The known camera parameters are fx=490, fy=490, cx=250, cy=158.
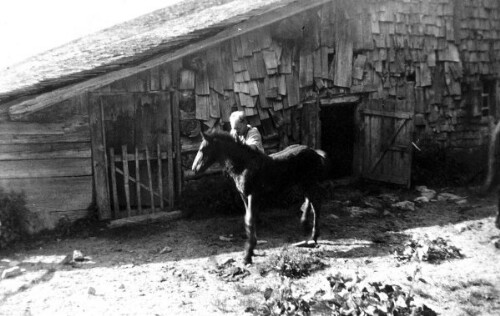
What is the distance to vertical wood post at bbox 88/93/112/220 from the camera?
834 cm

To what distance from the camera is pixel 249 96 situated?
372 inches

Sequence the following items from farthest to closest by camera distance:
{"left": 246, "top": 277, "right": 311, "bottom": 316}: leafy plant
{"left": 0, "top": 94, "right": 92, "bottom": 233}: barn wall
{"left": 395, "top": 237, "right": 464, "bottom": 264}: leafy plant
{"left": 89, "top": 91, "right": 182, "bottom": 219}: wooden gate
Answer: {"left": 89, "top": 91, "right": 182, "bottom": 219}: wooden gate → {"left": 0, "top": 94, "right": 92, "bottom": 233}: barn wall → {"left": 395, "top": 237, "right": 464, "bottom": 264}: leafy plant → {"left": 246, "top": 277, "right": 311, "bottom": 316}: leafy plant

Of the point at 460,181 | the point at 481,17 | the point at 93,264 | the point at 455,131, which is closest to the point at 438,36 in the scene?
the point at 481,17

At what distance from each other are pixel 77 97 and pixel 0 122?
1254 millimetres

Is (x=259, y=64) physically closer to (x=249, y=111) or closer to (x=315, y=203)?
(x=249, y=111)

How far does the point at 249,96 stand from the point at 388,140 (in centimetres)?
330

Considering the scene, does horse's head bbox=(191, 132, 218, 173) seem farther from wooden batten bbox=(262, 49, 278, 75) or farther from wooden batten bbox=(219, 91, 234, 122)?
wooden batten bbox=(262, 49, 278, 75)

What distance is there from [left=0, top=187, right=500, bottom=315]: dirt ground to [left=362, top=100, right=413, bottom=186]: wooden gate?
1100mm

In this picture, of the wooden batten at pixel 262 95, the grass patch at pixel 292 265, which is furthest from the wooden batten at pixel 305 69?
the grass patch at pixel 292 265

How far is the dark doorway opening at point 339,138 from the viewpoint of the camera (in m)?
11.9

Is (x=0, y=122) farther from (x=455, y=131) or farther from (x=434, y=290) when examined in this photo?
(x=455, y=131)

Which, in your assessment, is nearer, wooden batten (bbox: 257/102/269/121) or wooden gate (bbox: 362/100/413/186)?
wooden batten (bbox: 257/102/269/121)

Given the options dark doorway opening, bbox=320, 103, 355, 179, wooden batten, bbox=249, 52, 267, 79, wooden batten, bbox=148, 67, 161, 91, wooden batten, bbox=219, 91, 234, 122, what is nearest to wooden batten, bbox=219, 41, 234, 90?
wooden batten, bbox=219, 91, 234, 122

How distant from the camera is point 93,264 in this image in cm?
716
